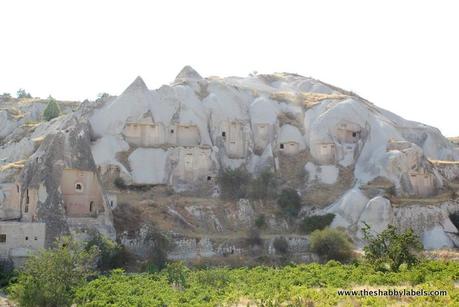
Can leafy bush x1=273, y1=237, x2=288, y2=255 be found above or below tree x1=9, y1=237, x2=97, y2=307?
below

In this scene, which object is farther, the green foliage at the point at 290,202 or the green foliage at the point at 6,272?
the green foliage at the point at 290,202

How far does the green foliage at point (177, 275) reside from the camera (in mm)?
25062

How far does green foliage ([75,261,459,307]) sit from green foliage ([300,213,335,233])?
8.18m

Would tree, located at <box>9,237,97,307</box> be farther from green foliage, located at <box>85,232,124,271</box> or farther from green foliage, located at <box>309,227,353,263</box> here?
green foliage, located at <box>309,227,353,263</box>

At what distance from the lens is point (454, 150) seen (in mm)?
51875

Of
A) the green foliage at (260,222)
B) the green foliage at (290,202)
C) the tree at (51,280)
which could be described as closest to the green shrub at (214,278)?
the tree at (51,280)

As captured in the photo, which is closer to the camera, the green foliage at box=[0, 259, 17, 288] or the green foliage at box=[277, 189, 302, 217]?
the green foliage at box=[0, 259, 17, 288]

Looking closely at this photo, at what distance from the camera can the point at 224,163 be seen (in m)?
43.0

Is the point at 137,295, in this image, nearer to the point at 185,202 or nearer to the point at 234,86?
the point at 185,202

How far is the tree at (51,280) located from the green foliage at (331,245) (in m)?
13.9

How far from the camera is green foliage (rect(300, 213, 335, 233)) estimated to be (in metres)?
36.9

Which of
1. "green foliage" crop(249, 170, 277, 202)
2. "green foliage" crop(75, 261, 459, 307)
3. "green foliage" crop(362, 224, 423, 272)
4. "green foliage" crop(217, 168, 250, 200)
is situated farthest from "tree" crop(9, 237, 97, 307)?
"green foliage" crop(249, 170, 277, 202)

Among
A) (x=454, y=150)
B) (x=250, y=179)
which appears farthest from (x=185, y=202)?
(x=454, y=150)

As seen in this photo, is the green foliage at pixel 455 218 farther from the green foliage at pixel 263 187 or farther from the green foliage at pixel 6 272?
the green foliage at pixel 6 272
